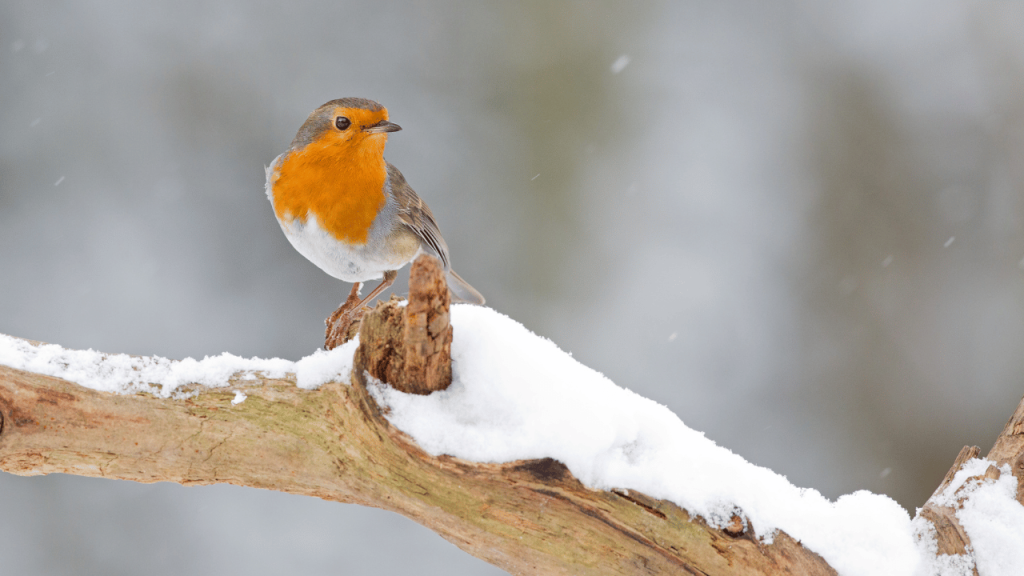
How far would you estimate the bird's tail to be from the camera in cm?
321

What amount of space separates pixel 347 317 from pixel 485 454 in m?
1.12

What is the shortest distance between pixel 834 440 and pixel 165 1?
640 cm

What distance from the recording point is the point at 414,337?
5.64ft

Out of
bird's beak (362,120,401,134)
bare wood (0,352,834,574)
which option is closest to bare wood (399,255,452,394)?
bare wood (0,352,834,574)

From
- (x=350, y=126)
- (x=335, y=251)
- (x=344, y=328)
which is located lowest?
(x=344, y=328)

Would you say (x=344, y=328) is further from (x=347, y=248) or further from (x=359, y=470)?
(x=359, y=470)

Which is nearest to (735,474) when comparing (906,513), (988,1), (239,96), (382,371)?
(906,513)

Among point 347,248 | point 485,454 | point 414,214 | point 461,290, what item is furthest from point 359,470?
point 461,290

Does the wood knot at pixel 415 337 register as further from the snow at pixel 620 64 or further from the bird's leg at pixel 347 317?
the snow at pixel 620 64

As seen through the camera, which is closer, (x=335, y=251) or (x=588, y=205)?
(x=335, y=251)

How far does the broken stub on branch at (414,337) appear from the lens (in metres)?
1.64

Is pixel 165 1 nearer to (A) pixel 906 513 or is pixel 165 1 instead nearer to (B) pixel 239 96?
(B) pixel 239 96

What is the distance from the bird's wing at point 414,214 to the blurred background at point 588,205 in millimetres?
2635

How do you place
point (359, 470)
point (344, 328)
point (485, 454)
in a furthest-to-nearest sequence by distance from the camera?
point (344, 328) → point (359, 470) → point (485, 454)
